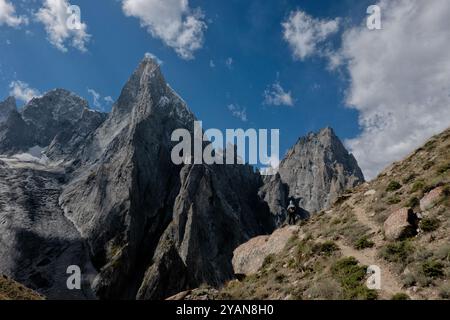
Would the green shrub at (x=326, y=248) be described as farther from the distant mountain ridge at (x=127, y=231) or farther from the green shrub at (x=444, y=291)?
the distant mountain ridge at (x=127, y=231)

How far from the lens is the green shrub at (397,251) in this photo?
18688 millimetres

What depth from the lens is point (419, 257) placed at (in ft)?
58.5

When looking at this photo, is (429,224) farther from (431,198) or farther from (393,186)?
(393,186)

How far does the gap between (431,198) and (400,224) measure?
10.1 ft

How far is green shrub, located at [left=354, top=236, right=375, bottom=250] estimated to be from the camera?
71.8 ft

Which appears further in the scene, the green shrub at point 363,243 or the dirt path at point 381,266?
the green shrub at point 363,243

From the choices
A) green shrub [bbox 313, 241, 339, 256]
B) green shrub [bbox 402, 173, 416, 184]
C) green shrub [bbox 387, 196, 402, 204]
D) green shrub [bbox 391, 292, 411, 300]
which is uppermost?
green shrub [bbox 402, 173, 416, 184]

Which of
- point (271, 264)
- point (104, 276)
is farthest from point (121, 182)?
point (271, 264)

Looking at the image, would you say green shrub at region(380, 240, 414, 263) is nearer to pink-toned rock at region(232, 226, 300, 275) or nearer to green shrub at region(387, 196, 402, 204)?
green shrub at region(387, 196, 402, 204)

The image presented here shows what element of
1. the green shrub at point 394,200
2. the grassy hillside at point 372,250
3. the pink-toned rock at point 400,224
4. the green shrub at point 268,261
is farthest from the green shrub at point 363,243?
the green shrub at point 268,261

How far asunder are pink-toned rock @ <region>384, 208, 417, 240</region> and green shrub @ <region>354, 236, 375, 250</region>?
39.8 inches

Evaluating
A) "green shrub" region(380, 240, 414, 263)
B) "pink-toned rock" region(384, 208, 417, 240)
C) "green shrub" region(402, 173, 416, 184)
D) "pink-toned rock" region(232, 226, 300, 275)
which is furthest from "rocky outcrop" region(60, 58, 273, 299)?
"green shrub" region(380, 240, 414, 263)

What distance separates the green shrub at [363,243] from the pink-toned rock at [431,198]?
12.2 ft
